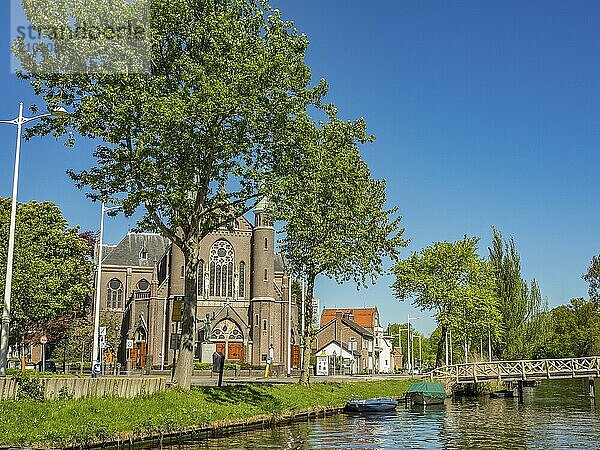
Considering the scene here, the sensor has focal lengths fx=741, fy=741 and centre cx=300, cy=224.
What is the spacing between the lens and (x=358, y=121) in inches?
1736

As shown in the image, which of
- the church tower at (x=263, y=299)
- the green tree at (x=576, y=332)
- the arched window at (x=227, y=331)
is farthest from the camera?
the green tree at (x=576, y=332)

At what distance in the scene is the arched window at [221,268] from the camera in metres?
89.1

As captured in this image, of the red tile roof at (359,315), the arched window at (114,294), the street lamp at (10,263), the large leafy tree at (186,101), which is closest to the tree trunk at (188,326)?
the large leafy tree at (186,101)

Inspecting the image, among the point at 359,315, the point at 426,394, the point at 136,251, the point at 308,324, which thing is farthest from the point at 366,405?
the point at 359,315

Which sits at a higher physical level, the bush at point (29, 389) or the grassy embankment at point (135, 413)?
the bush at point (29, 389)

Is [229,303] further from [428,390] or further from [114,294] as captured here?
[428,390]

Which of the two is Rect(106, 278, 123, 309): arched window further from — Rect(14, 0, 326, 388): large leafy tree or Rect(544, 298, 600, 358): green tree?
Rect(14, 0, 326, 388): large leafy tree

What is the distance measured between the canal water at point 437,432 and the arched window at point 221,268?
42847 mm

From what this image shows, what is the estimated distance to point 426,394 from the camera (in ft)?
168

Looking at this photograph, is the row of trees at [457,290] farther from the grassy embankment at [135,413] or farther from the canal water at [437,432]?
the grassy embankment at [135,413]

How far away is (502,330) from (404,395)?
28833 millimetres

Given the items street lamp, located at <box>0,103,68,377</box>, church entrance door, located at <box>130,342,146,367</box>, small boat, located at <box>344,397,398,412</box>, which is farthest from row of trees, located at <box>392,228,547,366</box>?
street lamp, located at <box>0,103,68,377</box>

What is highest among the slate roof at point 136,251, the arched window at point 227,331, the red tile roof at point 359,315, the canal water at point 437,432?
the slate roof at point 136,251

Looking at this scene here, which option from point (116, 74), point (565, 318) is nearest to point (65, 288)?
point (116, 74)
